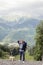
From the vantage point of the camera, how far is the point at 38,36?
34344 mm

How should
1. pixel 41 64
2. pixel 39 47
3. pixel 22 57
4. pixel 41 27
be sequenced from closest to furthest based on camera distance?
pixel 41 64
pixel 22 57
pixel 39 47
pixel 41 27

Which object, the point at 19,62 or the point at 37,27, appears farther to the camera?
the point at 37,27

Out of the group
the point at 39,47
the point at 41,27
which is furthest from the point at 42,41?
the point at 41,27

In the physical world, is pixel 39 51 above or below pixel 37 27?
below

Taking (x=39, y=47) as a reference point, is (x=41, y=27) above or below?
above

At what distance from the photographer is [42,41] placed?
32844mm

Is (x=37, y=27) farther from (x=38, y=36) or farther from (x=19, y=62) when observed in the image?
(x=19, y=62)

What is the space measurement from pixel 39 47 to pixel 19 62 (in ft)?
66.1

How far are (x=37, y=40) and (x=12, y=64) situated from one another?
2193 cm

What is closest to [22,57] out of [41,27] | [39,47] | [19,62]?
[19,62]

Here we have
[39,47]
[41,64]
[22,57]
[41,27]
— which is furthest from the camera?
[41,27]

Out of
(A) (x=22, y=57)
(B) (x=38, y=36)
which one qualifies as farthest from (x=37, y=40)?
(A) (x=22, y=57)

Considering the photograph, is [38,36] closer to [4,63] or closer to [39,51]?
[39,51]

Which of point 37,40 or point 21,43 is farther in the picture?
point 37,40
